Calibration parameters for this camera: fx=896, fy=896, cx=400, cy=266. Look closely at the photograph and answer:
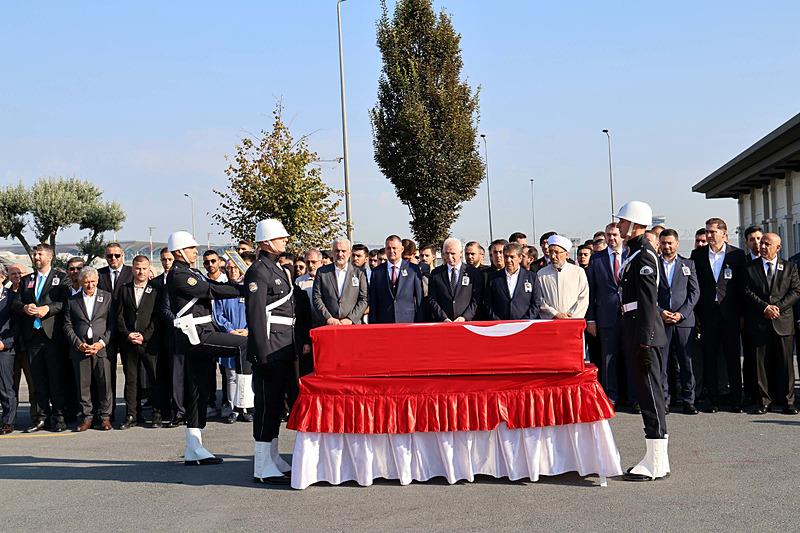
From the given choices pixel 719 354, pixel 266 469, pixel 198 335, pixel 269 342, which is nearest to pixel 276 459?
pixel 266 469

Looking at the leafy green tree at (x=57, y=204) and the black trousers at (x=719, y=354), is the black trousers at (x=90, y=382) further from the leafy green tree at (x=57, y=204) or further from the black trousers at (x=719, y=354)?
the leafy green tree at (x=57, y=204)

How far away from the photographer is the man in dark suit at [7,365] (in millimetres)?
11117

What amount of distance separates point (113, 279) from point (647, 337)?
742cm

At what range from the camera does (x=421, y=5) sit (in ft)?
103

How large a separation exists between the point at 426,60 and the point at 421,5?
1885 millimetres

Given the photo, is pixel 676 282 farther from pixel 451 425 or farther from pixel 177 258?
pixel 177 258

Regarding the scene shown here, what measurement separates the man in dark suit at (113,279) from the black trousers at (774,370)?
7866 millimetres

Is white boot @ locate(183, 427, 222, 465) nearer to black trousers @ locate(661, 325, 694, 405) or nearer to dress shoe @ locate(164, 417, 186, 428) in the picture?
dress shoe @ locate(164, 417, 186, 428)

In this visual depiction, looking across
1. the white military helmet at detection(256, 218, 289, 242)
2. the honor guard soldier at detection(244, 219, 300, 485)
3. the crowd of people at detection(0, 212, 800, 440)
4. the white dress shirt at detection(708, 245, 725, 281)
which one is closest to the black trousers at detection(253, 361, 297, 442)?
the honor guard soldier at detection(244, 219, 300, 485)

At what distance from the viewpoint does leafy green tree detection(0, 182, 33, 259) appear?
35719 millimetres

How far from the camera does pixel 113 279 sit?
39.1 feet

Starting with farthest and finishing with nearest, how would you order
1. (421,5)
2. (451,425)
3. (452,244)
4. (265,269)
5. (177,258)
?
(421,5) → (452,244) → (177,258) → (265,269) → (451,425)

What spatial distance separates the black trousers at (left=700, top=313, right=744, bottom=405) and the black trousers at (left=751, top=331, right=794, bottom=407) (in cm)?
27

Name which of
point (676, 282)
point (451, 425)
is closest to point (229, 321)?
point (451, 425)
